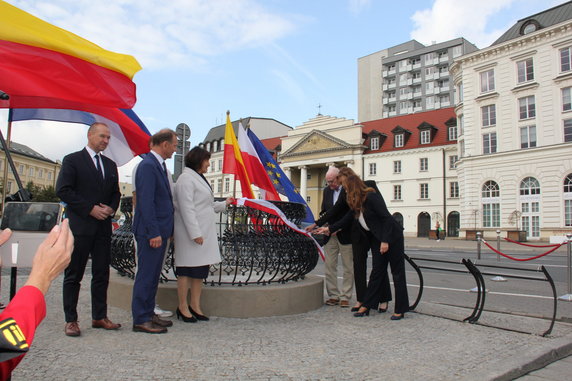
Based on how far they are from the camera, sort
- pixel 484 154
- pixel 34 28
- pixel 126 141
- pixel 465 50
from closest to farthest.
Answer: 1. pixel 34 28
2. pixel 126 141
3. pixel 484 154
4. pixel 465 50

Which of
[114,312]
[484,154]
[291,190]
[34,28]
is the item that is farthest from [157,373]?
[484,154]

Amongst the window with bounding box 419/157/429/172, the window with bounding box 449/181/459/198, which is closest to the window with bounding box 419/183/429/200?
the window with bounding box 419/157/429/172

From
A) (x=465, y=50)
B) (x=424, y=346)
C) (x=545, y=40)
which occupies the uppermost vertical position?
(x=465, y=50)

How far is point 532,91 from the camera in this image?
39.4 m

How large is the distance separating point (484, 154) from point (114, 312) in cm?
4265

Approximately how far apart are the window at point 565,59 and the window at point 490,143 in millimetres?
7788

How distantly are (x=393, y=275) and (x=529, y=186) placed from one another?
130 feet

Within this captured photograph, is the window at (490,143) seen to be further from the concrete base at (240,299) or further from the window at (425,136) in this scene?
the concrete base at (240,299)

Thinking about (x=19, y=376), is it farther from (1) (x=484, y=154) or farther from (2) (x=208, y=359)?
(1) (x=484, y=154)

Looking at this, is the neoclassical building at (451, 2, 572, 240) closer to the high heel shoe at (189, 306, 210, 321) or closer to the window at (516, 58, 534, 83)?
the window at (516, 58, 534, 83)

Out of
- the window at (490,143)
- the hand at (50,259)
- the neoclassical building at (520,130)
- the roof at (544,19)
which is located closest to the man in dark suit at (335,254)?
the hand at (50,259)

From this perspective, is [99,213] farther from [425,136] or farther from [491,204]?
[425,136]

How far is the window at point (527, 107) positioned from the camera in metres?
39.6

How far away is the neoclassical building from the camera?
123 feet
